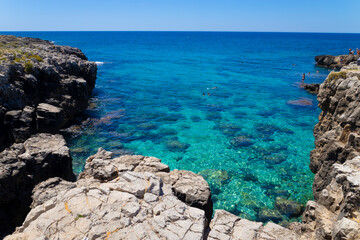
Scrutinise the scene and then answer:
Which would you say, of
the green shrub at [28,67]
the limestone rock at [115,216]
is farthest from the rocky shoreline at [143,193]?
the green shrub at [28,67]

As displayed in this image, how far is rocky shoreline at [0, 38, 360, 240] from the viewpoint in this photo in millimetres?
10961

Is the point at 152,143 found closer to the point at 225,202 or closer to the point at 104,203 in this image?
the point at 225,202

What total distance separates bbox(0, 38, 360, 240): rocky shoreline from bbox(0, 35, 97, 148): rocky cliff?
0.21 metres

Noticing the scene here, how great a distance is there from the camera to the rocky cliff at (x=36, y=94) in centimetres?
2139

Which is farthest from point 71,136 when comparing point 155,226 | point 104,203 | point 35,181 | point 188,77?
point 188,77

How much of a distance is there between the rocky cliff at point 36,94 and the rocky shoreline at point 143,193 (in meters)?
0.21

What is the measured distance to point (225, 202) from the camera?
808 inches

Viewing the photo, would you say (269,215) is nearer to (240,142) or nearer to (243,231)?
(243,231)

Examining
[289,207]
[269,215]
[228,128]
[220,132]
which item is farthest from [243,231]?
[228,128]

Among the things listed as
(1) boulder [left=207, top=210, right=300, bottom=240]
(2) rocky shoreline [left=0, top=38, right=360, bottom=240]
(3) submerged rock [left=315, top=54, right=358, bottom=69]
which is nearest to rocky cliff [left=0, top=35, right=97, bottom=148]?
(2) rocky shoreline [left=0, top=38, right=360, bottom=240]

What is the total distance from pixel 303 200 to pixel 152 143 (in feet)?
59.0

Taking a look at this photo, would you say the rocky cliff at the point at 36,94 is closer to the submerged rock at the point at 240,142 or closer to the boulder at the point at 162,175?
the boulder at the point at 162,175

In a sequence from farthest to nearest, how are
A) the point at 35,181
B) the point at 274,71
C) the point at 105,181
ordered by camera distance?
the point at 274,71 < the point at 35,181 < the point at 105,181

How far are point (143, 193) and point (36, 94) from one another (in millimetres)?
23191
